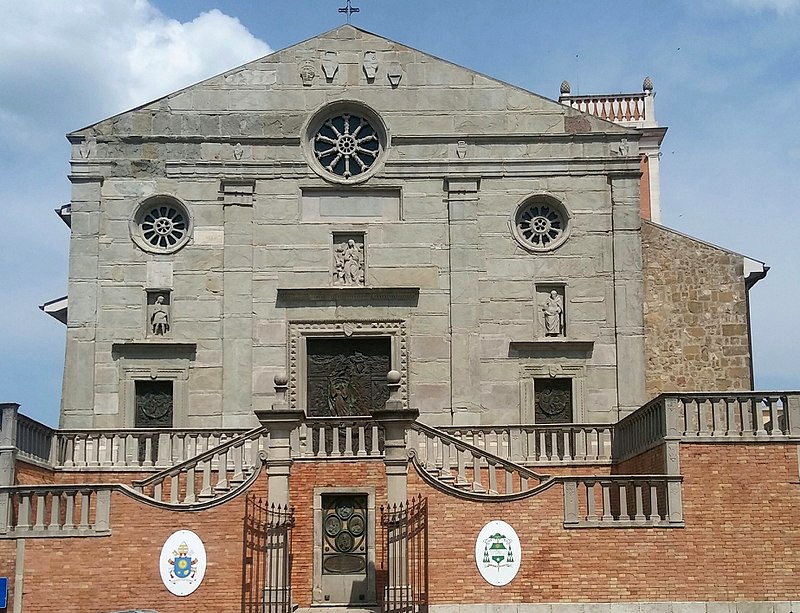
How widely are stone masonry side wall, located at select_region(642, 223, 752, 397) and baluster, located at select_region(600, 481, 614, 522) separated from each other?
6.54 m

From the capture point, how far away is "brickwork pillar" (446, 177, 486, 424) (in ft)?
85.6

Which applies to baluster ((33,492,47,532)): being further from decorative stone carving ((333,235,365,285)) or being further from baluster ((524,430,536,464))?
baluster ((524,430,536,464))

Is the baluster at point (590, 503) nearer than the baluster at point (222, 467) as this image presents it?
Yes

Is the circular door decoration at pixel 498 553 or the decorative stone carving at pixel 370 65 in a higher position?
the decorative stone carving at pixel 370 65

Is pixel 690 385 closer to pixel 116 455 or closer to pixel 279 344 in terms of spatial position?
pixel 279 344

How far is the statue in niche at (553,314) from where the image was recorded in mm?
26531

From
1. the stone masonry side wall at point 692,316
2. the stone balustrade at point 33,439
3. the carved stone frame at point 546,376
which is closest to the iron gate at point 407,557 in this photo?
the carved stone frame at point 546,376

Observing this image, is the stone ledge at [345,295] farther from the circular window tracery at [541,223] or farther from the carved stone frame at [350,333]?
the circular window tracery at [541,223]

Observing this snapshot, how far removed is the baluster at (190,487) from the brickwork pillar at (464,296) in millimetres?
6697

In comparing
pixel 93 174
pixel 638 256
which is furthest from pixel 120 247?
pixel 638 256

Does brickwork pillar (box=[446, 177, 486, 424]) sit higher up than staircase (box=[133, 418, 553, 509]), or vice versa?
brickwork pillar (box=[446, 177, 486, 424])

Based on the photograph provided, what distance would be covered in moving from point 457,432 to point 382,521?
4452 millimetres

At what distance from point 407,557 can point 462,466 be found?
7.01 ft

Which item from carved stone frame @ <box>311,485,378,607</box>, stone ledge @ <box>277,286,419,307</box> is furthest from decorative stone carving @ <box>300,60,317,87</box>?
carved stone frame @ <box>311,485,378,607</box>
